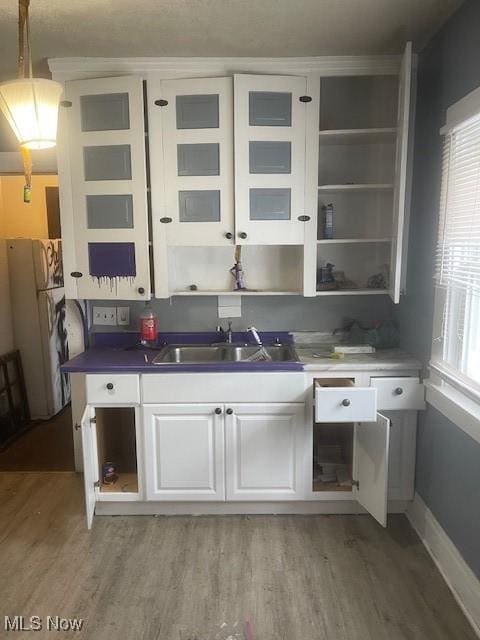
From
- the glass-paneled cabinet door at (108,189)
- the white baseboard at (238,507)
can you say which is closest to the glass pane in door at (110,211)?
the glass-paneled cabinet door at (108,189)

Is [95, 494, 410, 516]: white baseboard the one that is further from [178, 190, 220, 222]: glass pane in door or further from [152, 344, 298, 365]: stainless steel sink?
[178, 190, 220, 222]: glass pane in door

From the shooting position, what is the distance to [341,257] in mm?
2645

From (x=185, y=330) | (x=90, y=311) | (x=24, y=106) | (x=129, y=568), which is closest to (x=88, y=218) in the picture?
(x=90, y=311)

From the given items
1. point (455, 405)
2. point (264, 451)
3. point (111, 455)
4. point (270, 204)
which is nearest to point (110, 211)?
point (270, 204)

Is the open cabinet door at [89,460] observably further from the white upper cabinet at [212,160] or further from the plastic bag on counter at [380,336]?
the plastic bag on counter at [380,336]

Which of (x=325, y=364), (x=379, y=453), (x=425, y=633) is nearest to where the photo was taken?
(x=425, y=633)

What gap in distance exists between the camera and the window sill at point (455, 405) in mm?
1667

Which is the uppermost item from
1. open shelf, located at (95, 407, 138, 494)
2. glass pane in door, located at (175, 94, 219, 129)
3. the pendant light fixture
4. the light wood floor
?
glass pane in door, located at (175, 94, 219, 129)

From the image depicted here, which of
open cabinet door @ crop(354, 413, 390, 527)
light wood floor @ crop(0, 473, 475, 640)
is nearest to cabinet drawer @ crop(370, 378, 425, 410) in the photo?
open cabinet door @ crop(354, 413, 390, 527)

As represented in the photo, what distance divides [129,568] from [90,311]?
4.65 feet

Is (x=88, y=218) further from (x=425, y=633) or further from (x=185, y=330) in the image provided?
(x=425, y=633)

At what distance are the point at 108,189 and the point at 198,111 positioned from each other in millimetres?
605

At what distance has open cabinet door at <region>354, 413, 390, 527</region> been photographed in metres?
2.00

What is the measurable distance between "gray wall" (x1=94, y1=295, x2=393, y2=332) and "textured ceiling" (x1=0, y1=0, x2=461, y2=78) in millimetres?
1290
